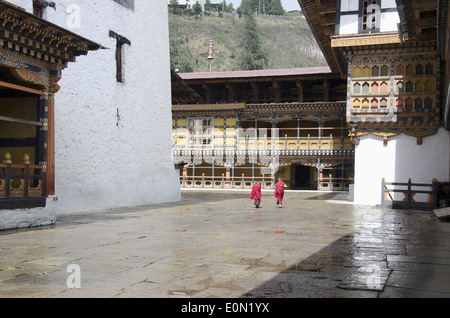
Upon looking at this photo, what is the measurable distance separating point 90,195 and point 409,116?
512 inches

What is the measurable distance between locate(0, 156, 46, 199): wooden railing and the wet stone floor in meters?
0.97

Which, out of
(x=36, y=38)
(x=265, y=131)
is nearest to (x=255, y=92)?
(x=265, y=131)

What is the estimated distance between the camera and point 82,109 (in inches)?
561

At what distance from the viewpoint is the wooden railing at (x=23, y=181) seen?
31.2 feet

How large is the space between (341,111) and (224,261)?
27825 millimetres

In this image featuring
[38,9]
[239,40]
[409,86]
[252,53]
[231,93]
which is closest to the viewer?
[38,9]

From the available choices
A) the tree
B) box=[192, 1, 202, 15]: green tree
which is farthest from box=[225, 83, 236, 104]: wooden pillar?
the tree

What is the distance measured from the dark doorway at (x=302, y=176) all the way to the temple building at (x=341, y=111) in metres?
0.09

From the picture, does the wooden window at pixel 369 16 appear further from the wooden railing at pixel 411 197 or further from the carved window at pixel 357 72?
the wooden railing at pixel 411 197

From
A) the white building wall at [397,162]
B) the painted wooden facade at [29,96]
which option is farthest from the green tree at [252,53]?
the painted wooden facade at [29,96]

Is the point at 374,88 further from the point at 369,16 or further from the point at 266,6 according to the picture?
the point at 266,6

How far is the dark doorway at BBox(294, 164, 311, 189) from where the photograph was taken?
122ft
